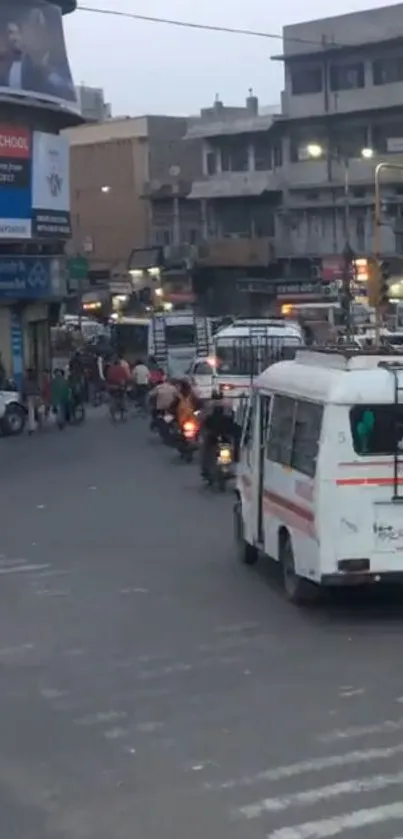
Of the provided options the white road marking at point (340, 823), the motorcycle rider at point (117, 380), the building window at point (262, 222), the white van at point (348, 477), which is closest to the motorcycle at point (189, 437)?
the motorcycle rider at point (117, 380)

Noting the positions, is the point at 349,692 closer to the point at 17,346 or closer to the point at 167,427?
the point at 167,427

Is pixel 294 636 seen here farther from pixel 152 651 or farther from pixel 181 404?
pixel 181 404

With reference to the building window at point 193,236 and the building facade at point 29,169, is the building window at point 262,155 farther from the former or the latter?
the building facade at point 29,169

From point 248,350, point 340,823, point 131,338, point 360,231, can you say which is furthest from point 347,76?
point 340,823

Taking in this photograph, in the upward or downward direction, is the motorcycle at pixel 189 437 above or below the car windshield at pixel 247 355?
below

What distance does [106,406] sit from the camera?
47.9 m

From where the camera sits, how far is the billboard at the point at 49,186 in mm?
47531

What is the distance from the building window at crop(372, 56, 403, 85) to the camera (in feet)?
215

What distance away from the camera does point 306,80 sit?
6800cm

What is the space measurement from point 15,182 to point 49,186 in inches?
76.7

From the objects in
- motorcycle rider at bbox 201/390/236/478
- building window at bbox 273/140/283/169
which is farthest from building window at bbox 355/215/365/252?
motorcycle rider at bbox 201/390/236/478

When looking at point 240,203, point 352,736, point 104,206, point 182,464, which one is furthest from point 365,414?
point 104,206

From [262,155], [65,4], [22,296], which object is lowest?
[22,296]

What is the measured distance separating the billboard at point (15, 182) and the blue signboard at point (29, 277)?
33.4 inches
